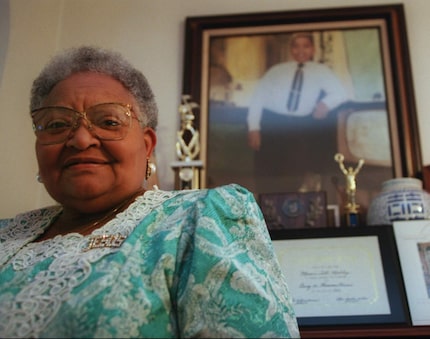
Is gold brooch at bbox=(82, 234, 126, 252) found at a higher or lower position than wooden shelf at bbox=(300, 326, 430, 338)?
higher

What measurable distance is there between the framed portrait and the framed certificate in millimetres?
265

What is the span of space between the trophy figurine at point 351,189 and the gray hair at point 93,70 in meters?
0.87

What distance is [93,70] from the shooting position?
3.35ft

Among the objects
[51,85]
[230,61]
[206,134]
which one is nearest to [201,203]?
[51,85]

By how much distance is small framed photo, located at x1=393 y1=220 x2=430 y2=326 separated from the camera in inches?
54.2

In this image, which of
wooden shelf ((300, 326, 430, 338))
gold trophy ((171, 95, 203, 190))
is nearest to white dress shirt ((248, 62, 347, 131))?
gold trophy ((171, 95, 203, 190))

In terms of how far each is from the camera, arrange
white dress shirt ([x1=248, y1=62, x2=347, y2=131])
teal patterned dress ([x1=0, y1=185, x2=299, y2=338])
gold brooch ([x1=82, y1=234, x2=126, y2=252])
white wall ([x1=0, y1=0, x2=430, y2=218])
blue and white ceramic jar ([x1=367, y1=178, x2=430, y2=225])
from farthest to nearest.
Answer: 1. white dress shirt ([x1=248, y1=62, x2=347, y2=131])
2. white wall ([x1=0, y1=0, x2=430, y2=218])
3. blue and white ceramic jar ([x1=367, y1=178, x2=430, y2=225])
4. gold brooch ([x1=82, y1=234, x2=126, y2=252])
5. teal patterned dress ([x1=0, y1=185, x2=299, y2=338])

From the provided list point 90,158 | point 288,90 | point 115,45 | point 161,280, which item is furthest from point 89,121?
point 115,45

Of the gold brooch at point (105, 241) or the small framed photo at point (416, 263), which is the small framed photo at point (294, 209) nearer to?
the small framed photo at point (416, 263)

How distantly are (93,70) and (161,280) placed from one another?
1.63 feet

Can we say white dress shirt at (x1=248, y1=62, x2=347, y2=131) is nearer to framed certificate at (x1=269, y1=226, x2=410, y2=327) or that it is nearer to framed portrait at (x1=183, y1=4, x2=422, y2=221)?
framed portrait at (x1=183, y1=4, x2=422, y2=221)

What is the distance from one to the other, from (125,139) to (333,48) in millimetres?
1283

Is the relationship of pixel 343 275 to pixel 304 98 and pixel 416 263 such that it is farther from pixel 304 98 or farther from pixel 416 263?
pixel 304 98

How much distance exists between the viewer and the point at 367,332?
52.5 inches
